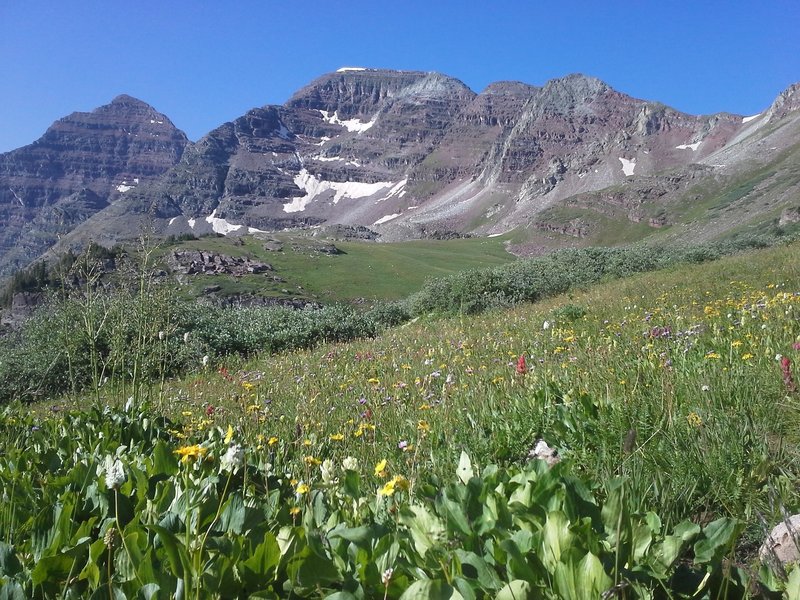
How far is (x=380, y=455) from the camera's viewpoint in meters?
3.94

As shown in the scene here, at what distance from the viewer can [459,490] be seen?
7.54 feet

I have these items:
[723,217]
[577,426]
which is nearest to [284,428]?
[577,426]

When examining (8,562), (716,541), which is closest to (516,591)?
(716,541)

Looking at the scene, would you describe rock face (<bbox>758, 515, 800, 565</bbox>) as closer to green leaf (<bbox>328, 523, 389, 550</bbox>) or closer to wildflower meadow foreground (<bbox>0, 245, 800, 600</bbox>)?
wildflower meadow foreground (<bbox>0, 245, 800, 600</bbox>)

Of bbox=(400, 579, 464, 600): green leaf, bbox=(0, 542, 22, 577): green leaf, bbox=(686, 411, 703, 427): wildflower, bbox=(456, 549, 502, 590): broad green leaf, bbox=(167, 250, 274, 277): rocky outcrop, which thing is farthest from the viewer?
bbox=(167, 250, 274, 277): rocky outcrop

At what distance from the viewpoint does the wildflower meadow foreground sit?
1.85 m

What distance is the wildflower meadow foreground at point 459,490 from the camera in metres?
1.85

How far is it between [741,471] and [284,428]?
A: 328 cm

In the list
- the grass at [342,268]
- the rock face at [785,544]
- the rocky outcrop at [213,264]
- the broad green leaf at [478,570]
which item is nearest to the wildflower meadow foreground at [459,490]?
the broad green leaf at [478,570]

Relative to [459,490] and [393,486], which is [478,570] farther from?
[393,486]

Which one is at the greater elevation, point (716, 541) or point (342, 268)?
point (716, 541)

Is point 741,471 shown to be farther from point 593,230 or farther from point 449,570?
point 593,230

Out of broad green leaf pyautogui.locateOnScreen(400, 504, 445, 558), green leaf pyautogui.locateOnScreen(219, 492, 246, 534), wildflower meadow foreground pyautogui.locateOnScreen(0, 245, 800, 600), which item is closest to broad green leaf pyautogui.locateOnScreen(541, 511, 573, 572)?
wildflower meadow foreground pyautogui.locateOnScreen(0, 245, 800, 600)

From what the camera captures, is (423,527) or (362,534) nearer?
(362,534)
